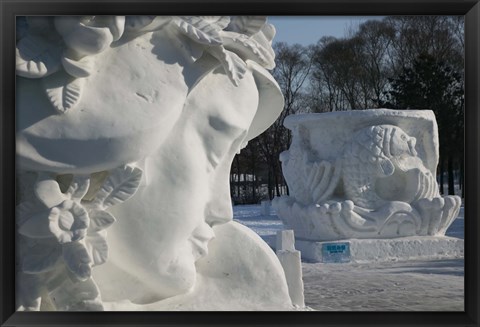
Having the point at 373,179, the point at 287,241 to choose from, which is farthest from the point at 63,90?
the point at 373,179

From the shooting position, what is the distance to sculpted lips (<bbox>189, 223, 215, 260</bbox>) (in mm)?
2420

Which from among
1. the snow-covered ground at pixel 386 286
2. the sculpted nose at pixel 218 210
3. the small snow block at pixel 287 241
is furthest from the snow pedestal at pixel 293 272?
the snow-covered ground at pixel 386 286

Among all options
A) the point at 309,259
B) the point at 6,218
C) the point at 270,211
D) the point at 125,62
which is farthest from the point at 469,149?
the point at 270,211

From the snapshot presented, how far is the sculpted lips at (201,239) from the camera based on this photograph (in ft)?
7.94

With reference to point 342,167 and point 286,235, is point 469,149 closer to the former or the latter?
point 286,235

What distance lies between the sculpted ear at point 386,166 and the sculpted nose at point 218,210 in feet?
17.4

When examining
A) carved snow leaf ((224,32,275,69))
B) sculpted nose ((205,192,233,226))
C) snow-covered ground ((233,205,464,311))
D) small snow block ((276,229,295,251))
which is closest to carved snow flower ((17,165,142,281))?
sculpted nose ((205,192,233,226))

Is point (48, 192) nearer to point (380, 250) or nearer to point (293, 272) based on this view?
point (293, 272)

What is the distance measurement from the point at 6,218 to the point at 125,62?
630 mm

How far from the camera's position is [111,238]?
2.18 metres

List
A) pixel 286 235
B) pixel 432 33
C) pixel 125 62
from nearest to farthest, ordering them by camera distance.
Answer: pixel 125 62 < pixel 286 235 < pixel 432 33

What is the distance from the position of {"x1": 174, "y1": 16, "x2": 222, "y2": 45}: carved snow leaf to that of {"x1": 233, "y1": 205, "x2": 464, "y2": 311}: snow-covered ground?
3.10 meters

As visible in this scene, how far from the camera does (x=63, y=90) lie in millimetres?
2029
